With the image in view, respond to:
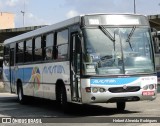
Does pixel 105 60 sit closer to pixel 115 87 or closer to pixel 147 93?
pixel 115 87

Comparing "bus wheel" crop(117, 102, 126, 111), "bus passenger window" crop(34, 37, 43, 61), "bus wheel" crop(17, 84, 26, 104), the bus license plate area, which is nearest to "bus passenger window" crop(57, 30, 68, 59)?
"bus passenger window" crop(34, 37, 43, 61)

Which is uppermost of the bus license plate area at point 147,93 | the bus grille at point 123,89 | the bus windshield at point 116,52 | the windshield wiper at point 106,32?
the windshield wiper at point 106,32

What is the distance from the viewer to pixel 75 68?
14039mm

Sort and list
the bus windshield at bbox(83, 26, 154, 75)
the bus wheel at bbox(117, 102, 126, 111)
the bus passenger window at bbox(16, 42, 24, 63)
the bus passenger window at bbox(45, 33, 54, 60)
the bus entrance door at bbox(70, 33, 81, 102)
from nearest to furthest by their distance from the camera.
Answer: the bus windshield at bbox(83, 26, 154, 75) → the bus entrance door at bbox(70, 33, 81, 102) → the bus wheel at bbox(117, 102, 126, 111) → the bus passenger window at bbox(45, 33, 54, 60) → the bus passenger window at bbox(16, 42, 24, 63)

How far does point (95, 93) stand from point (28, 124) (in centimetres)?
220

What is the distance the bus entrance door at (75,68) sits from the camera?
1379 centimetres

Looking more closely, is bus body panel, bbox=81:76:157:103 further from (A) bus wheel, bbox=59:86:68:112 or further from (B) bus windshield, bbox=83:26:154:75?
(A) bus wheel, bbox=59:86:68:112

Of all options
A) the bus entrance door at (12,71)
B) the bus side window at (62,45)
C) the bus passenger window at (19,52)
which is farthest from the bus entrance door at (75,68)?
the bus entrance door at (12,71)

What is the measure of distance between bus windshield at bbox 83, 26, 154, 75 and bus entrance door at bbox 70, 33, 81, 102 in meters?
0.42

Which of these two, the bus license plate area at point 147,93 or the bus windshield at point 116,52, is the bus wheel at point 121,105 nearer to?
the bus license plate area at point 147,93

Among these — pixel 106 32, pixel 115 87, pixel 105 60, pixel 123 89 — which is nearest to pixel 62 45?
pixel 106 32

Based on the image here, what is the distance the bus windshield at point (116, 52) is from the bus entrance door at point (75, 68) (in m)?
0.42

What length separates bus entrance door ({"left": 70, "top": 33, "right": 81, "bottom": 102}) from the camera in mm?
13790

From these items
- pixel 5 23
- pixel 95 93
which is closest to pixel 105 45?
pixel 95 93
